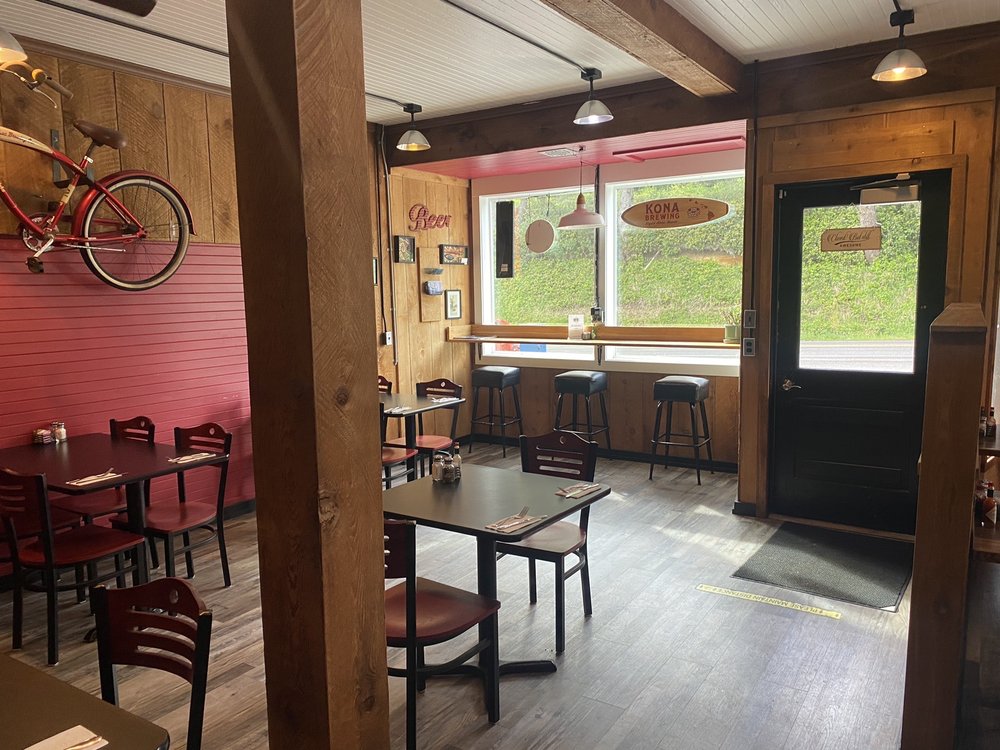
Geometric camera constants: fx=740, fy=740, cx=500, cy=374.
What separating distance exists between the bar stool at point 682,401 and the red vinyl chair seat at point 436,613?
11.3 ft

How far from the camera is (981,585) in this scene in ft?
12.2

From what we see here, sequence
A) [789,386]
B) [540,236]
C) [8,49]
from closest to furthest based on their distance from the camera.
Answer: [8,49], [789,386], [540,236]

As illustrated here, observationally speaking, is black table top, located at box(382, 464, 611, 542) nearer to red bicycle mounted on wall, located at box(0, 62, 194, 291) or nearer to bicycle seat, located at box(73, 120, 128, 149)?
red bicycle mounted on wall, located at box(0, 62, 194, 291)

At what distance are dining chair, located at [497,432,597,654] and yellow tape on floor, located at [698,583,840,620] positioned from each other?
69 cm

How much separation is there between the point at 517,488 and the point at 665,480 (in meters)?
3.11

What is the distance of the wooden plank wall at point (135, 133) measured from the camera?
396cm

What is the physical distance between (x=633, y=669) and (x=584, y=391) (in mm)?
3527

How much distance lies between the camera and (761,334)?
15.8 feet

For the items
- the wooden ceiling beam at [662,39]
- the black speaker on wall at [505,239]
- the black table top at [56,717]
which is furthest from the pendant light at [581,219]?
the black table top at [56,717]

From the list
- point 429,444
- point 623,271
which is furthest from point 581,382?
point 429,444

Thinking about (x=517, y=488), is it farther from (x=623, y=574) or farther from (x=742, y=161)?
(x=742, y=161)

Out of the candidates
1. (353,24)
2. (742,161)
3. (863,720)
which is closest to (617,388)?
(742,161)

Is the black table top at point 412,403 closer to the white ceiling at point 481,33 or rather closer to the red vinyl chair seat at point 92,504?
the red vinyl chair seat at point 92,504

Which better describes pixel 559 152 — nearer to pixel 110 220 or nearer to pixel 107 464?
pixel 110 220
